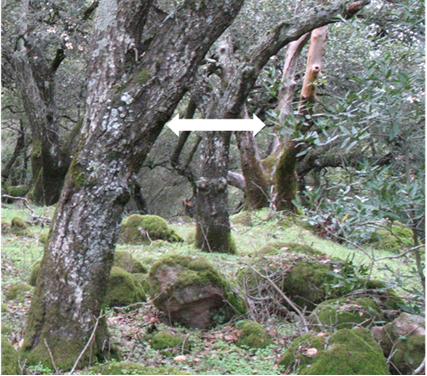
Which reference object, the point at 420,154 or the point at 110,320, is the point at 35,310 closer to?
the point at 110,320

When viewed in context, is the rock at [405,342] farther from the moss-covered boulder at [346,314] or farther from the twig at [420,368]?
the moss-covered boulder at [346,314]

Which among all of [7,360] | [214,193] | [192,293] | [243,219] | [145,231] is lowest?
[243,219]

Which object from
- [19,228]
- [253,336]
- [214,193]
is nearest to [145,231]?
[214,193]

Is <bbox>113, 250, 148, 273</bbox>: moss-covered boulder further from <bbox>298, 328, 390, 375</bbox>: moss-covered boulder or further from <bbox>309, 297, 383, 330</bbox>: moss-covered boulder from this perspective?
<bbox>298, 328, 390, 375</bbox>: moss-covered boulder

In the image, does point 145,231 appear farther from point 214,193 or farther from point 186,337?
point 186,337

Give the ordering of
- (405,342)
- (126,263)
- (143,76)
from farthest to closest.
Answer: (126,263)
(143,76)
(405,342)

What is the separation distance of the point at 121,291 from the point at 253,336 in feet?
5.86

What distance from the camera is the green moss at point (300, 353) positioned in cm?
380

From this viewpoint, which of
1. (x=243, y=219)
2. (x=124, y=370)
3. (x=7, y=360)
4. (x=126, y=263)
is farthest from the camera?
(x=243, y=219)

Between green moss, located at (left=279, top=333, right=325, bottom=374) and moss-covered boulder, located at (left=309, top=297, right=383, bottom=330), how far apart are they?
48 cm

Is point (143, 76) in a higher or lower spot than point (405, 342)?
higher

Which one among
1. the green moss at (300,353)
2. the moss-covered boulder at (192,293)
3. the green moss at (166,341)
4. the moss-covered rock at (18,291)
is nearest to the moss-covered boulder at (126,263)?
the moss-covered rock at (18,291)

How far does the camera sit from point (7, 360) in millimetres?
A: 3443

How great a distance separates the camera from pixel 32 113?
14031 millimetres
